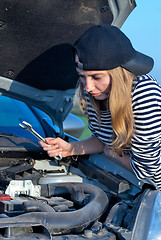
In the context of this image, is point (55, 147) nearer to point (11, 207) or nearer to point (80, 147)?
point (80, 147)

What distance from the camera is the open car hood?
2053mm

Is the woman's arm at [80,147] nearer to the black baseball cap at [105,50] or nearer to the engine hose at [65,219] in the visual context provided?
the engine hose at [65,219]

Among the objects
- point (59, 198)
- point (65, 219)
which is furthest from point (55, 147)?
point (65, 219)

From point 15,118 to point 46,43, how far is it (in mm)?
736

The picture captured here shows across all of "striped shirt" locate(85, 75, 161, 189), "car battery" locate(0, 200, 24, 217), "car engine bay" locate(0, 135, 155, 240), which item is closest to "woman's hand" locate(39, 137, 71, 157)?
"car engine bay" locate(0, 135, 155, 240)

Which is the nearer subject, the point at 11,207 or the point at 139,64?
the point at 11,207

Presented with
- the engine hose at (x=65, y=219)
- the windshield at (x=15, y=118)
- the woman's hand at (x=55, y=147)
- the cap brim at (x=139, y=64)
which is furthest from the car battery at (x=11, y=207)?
the windshield at (x=15, y=118)

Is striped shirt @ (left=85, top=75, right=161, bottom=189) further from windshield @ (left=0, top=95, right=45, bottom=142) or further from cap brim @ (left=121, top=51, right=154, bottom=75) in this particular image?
windshield @ (left=0, top=95, right=45, bottom=142)

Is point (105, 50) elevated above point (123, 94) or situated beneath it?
elevated above

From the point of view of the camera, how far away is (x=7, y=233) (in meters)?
1.32

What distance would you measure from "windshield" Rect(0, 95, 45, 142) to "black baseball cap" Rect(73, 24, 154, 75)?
3.39 feet

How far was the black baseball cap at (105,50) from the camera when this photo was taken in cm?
164

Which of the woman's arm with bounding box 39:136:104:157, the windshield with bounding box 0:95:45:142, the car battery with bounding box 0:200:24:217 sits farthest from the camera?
the windshield with bounding box 0:95:45:142

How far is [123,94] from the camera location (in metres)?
1.76
